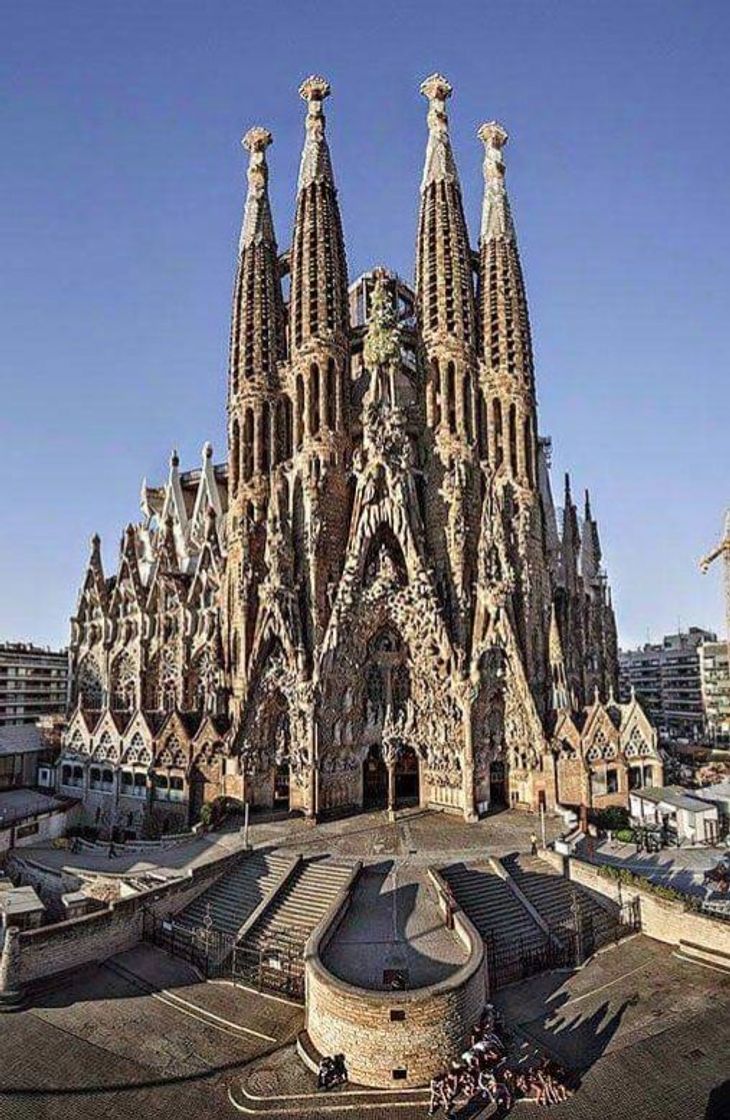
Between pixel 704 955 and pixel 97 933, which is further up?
pixel 97 933

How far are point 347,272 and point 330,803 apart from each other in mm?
31508

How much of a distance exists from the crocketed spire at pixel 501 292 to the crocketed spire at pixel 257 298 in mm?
12957

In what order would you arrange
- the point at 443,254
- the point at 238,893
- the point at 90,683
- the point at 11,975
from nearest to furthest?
the point at 11,975
the point at 238,893
the point at 443,254
the point at 90,683

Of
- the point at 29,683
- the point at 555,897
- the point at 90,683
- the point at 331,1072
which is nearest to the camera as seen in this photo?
the point at 331,1072

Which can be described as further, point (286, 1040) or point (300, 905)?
point (300, 905)

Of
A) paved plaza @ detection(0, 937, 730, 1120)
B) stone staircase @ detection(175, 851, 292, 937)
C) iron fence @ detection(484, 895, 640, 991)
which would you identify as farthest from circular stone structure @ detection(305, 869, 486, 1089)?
stone staircase @ detection(175, 851, 292, 937)

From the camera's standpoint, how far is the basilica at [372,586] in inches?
1353

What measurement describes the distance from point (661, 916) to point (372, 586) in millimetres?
19272

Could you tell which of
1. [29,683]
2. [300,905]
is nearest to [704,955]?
[300,905]

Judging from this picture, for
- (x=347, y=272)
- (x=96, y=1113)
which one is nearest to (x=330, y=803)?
(x=96, y=1113)

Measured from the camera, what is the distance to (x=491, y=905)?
21.8 metres

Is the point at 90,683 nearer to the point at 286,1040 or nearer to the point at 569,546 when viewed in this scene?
the point at 569,546

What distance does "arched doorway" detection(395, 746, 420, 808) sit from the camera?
122 feet

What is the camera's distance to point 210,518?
169 feet
